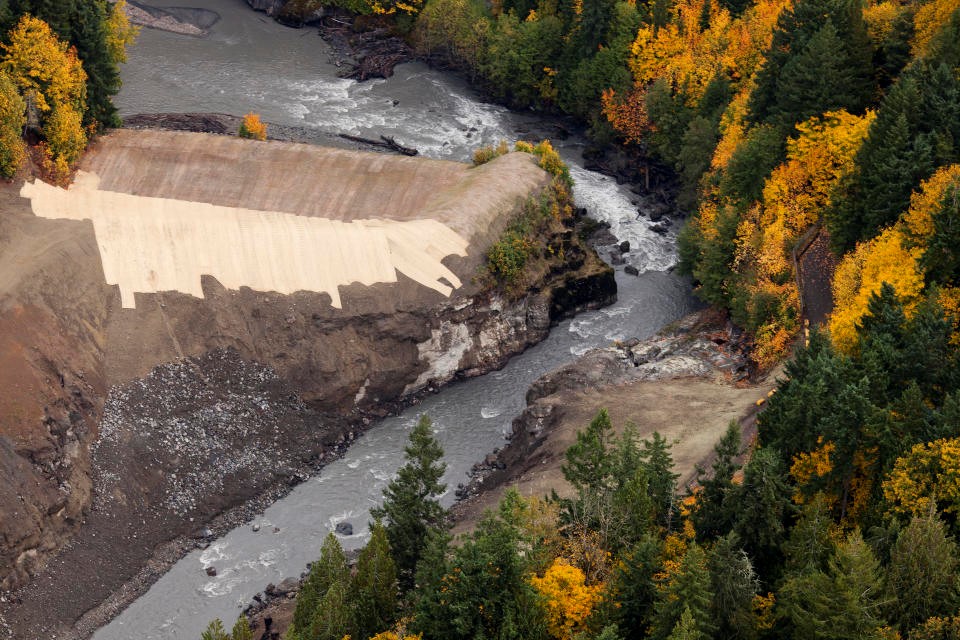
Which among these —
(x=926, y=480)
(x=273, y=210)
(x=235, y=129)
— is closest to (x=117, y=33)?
(x=235, y=129)

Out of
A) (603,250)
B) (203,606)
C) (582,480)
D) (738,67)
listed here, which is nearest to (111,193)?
(203,606)

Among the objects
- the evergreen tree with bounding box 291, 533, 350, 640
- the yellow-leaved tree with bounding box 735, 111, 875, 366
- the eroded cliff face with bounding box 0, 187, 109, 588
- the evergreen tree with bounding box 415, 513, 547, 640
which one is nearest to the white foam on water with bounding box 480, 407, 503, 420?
the yellow-leaved tree with bounding box 735, 111, 875, 366

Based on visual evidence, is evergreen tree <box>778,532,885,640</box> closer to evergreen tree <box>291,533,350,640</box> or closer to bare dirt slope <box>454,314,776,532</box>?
bare dirt slope <box>454,314,776,532</box>

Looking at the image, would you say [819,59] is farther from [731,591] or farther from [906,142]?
[731,591]

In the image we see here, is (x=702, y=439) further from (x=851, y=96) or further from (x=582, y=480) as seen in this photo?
(x=851, y=96)

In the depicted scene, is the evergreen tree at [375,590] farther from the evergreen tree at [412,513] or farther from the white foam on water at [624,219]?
the white foam on water at [624,219]
